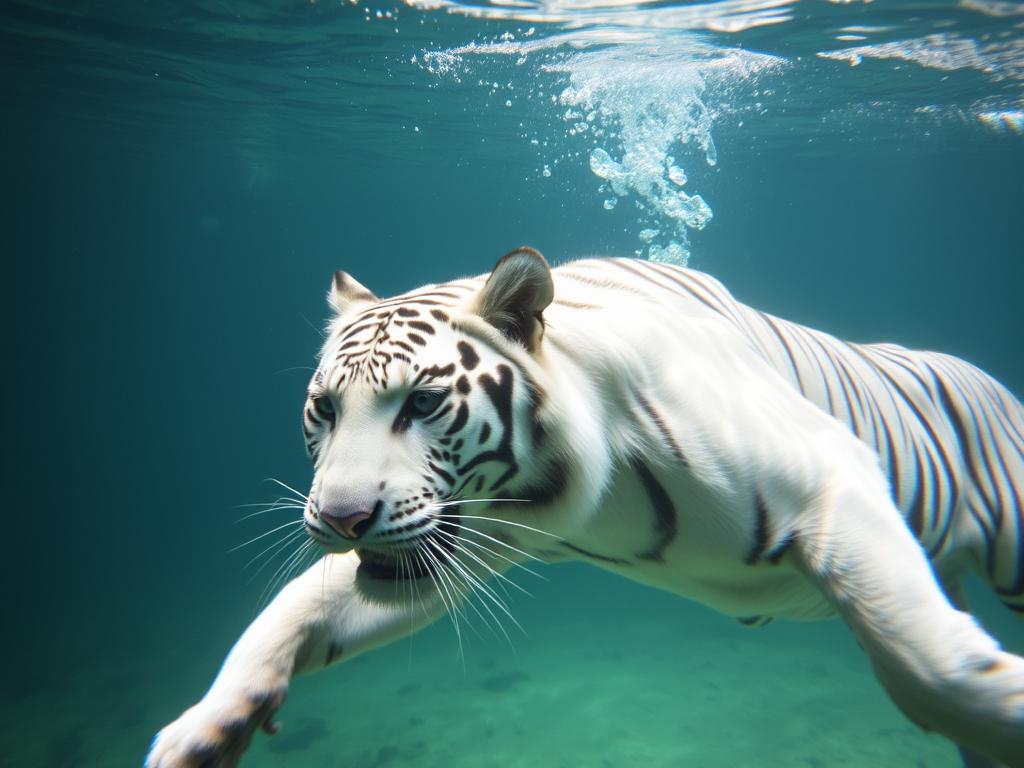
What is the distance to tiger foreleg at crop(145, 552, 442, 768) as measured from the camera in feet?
5.46

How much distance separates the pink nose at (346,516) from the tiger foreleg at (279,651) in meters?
0.37

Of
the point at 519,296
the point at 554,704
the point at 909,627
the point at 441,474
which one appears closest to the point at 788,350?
the point at 909,627

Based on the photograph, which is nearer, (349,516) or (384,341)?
(349,516)

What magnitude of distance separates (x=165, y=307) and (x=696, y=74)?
254ft

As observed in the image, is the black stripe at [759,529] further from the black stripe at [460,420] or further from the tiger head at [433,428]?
the black stripe at [460,420]

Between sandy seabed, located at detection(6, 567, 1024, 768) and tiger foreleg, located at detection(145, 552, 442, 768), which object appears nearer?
tiger foreleg, located at detection(145, 552, 442, 768)

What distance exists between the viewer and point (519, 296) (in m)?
1.79

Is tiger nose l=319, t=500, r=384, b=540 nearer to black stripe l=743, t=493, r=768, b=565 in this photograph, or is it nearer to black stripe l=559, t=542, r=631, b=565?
black stripe l=559, t=542, r=631, b=565

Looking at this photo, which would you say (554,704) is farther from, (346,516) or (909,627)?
(346,516)

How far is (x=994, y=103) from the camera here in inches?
746

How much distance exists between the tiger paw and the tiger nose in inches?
23.4

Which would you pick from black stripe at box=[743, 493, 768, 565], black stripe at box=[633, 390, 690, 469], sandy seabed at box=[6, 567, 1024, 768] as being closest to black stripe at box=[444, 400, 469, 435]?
black stripe at box=[633, 390, 690, 469]

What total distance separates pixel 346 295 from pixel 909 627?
1921 mm

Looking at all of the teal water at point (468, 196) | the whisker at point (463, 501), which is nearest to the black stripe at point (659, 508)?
the whisker at point (463, 501)
